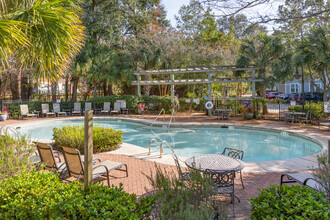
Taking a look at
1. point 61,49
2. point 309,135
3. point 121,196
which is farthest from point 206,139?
point 121,196

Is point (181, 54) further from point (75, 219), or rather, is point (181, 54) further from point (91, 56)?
point (75, 219)

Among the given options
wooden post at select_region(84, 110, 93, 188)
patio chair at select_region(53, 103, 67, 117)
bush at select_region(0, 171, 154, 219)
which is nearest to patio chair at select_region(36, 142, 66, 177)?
bush at select_region(0, 171, 154, 219)

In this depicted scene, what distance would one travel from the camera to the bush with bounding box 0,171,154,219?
230 cm

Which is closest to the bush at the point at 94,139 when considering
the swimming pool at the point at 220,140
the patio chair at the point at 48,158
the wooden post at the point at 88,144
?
the swimming pool at the point at 220,140

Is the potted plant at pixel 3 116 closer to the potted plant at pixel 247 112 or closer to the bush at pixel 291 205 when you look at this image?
the potted plant at pixel 247 112

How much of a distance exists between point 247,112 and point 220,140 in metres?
4.23

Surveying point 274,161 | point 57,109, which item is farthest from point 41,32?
point 57,109

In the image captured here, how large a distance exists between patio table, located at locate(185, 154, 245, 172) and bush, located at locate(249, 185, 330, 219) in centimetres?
110

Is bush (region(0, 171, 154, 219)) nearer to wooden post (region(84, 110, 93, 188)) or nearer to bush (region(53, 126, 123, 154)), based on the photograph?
wooden post (region(84, 110, 93, 188))

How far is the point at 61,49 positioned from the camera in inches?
172

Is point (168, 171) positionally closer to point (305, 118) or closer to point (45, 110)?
point (305, 118)

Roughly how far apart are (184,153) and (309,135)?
15.3 ft

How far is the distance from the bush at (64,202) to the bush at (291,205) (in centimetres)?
110

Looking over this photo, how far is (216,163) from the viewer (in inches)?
157
